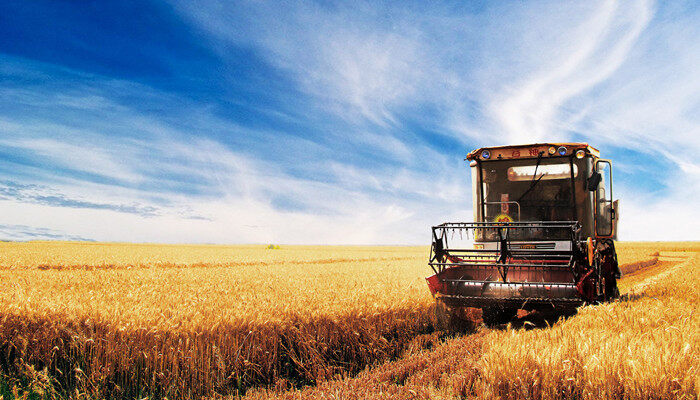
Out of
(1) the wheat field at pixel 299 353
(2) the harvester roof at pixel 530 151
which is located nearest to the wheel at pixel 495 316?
(1) the wheat field at pixel 299 353

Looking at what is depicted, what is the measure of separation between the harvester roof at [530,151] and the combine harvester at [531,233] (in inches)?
0.7

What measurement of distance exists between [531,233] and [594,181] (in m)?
1.44

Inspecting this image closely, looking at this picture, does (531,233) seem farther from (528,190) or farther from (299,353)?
(299,353)

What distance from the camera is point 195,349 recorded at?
436 centimetres

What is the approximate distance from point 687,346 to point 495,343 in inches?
59.6

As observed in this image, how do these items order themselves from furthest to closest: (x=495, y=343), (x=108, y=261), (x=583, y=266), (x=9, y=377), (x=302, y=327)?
1. (x=108, y=261)
2. (x=583, y=266)
3. (x=302, y=327)
4. (x=9, y=377)
5. (x=495, y=343)

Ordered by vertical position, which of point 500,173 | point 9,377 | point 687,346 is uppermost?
point 500,173

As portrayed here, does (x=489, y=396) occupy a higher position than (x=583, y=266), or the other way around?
(x=583, y=266)

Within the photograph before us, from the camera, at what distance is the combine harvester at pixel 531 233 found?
6.81m

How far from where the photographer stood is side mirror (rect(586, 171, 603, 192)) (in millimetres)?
7340

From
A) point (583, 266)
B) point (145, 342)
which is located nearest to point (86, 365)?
point (145, 342)

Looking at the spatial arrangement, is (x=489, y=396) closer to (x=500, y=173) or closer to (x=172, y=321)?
(x=172, y=321)

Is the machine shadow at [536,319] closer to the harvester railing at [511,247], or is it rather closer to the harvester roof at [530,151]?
the harvester railing at [511,247]

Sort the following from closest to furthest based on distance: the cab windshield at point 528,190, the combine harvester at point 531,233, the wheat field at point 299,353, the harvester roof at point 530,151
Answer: the wheat field at point 299,353, the combine harvester at point 531,233, the harvester roof at point 530,151, the cab windshield at point 528,190
